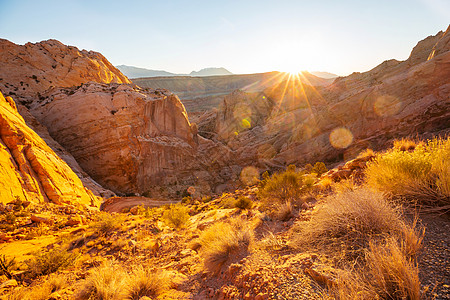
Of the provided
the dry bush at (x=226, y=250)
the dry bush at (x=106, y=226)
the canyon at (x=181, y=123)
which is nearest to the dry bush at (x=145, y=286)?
the dry bush at (x=226, y=250)

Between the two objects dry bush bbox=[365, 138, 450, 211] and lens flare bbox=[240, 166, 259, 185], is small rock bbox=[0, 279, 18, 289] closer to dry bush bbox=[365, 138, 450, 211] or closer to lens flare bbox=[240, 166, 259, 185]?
dry bush bbox=[365, 138, 450, 211]

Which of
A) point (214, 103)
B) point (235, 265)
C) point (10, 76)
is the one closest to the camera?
point (235, 265)

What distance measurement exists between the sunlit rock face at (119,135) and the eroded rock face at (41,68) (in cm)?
516

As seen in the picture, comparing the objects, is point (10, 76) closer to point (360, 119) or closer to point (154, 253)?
point (154, 253)

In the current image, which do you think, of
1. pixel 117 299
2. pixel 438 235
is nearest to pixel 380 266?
pixel 438 235

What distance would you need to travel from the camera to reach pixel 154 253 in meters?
5.30

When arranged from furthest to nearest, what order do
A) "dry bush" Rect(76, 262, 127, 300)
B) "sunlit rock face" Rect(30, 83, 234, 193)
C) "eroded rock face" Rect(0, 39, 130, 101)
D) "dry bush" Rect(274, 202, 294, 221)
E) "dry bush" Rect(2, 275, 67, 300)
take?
1. "eroded rock face" Rect(0, 39, 130, 101)
2. "sunlit rock face" Rect(30, 83, 234, 193)
3. "dry bush" Rect(274, 202, 294, 221)
4. "dry bush" Rect(2, 275, 67, 300)
5. "dry bush" Rect(76, 262, 127, 300)

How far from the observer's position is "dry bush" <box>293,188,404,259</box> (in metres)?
2.44

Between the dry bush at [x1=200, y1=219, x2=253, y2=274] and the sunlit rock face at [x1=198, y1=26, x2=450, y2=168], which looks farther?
the sunlit rock face at [x1=198, y1=26, x2=450, y2=168]

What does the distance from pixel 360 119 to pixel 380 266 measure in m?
25.4

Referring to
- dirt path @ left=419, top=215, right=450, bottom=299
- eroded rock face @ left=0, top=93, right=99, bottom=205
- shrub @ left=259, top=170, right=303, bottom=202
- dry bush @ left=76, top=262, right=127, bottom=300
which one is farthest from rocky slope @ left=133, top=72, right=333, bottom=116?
dirt path @ left=419, top=215, right=450, bottom=299

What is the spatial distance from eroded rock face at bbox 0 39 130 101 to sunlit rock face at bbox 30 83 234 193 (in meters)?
5.16

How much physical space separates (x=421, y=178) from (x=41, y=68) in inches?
1685

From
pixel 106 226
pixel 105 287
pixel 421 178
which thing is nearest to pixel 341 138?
pixel 421 178
